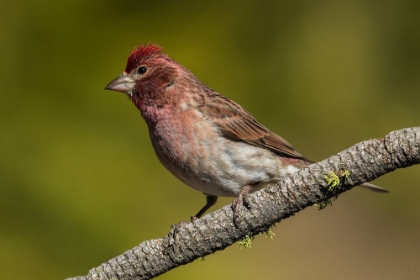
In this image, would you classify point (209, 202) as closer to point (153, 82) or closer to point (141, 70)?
point (153, 82)

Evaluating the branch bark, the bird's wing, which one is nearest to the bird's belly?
the bird's wing

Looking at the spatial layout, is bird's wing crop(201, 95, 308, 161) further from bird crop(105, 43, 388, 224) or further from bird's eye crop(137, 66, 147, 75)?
bird's eye crop(137, 66, 147, 75)

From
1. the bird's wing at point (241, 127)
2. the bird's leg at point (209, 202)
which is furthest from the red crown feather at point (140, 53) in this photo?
the bird's leg at point (209, 202)

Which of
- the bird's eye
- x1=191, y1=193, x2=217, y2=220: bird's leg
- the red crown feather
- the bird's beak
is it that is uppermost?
the red crown feather

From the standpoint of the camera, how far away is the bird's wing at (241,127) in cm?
543

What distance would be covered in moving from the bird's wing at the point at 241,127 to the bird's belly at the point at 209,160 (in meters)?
0.10

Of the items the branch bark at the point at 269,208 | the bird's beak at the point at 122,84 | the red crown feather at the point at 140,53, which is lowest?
the branch bark at the point at 269,208

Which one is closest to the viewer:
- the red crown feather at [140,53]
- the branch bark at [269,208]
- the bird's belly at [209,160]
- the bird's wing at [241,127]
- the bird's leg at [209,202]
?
the branch bark at [269,208]

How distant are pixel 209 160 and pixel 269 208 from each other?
4.79 feet

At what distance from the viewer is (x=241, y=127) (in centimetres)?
555

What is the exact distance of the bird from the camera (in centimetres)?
514

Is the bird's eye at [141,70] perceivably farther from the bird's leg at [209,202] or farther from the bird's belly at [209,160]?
the bird's leg at [209,202]

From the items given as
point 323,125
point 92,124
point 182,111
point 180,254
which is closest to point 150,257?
point 180,254

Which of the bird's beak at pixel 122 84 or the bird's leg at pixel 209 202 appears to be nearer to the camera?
the bird's beak at pixel 122 84
